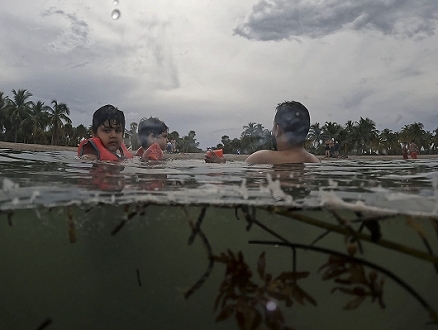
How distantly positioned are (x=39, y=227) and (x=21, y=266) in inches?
8.9

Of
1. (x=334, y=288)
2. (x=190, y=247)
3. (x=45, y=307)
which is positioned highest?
(x=190, y=247)

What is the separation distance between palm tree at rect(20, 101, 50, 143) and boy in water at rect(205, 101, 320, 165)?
4488 cm

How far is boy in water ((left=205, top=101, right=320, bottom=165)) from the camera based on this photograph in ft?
16.3

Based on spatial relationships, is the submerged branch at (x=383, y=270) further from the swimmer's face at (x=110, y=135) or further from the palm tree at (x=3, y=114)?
the palm tree at (x=3, y=114)

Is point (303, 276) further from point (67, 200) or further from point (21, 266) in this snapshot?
point (21, 266)

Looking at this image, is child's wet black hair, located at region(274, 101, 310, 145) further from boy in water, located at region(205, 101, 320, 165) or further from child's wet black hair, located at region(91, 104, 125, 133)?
child's wet black hair, located at region(91, 104, 125, 133)

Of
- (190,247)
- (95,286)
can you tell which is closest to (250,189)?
(190,247)

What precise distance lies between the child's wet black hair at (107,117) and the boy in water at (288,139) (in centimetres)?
179

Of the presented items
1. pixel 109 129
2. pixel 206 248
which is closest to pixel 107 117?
pixel 109 129

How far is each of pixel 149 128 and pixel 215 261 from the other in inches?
228

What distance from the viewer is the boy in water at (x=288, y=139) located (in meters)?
4.95

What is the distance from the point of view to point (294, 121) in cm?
500

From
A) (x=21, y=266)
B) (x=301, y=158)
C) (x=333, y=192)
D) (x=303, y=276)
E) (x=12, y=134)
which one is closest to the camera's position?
(x=303, y=276)

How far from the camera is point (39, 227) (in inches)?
76.2
